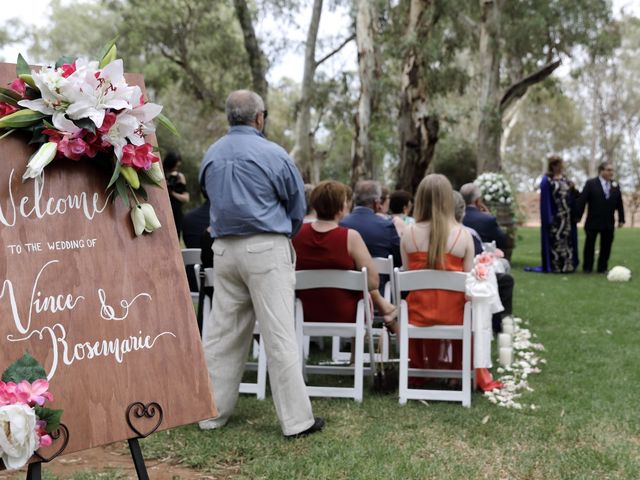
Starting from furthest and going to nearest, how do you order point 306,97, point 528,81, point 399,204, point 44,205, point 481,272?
point 528,81
point 306,97
point 399,204
point 481,272
point 44,205

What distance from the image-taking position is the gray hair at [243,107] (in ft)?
15.1

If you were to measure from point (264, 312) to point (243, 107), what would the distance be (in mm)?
1280

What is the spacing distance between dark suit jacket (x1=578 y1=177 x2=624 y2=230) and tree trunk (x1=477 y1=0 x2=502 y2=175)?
8.76m

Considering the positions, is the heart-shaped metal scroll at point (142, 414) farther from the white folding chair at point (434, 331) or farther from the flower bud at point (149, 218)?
the white folding chair at point (434, 331)

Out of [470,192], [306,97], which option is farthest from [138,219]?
[306,97]

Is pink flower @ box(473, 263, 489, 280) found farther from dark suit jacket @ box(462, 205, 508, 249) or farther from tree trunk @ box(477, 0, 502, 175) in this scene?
tree trunk @ box(477, 0, 502, 175)

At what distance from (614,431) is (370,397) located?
67.7 inches

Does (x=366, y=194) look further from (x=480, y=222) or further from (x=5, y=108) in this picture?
(x=5, y=108)

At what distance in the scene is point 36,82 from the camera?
2656 mm

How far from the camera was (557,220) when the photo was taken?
1354 cm

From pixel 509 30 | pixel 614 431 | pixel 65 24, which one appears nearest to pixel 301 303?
pixel 614 431

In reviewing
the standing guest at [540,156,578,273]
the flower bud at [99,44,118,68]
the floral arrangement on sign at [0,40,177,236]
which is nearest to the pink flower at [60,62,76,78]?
the floral arrangement on sign at [0,40,177,236]

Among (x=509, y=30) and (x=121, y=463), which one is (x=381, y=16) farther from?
(x=121, y=463)

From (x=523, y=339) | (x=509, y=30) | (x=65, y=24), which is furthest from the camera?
(x=65, y=24)
